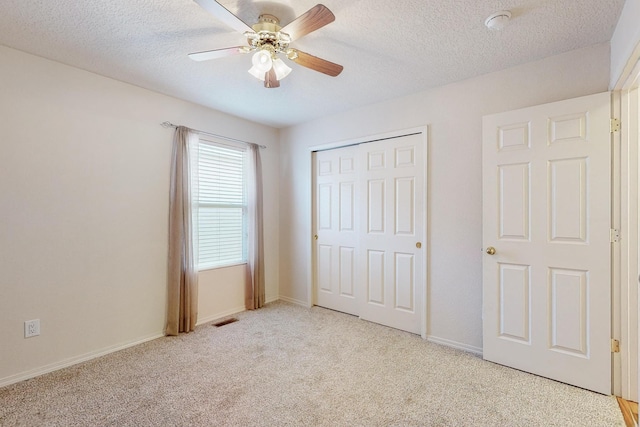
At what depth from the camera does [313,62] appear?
6.21 feet

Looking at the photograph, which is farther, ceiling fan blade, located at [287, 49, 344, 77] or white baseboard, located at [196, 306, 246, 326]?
white baseboard, located at [196, 306, 246, 326]

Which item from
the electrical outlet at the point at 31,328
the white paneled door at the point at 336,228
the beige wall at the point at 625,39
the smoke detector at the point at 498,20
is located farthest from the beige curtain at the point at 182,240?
the beige wall at the point at 625,39

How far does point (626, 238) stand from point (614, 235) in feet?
0.19

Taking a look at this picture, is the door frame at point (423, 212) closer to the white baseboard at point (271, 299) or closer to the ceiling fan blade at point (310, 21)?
the white baseboard at point (271, 299)

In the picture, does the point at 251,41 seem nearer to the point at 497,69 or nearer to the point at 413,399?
the point at 497,69

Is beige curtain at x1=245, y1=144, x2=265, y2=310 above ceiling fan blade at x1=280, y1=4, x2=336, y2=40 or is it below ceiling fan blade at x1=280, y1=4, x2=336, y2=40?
below

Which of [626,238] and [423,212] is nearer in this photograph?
[626,238]

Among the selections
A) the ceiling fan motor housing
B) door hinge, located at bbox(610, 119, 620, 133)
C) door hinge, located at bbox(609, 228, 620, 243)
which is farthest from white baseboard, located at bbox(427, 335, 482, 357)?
the ceiling fan motor housing

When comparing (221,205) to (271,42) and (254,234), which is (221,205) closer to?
(254,234)

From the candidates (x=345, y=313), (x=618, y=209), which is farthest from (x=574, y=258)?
(x=345, y=313)

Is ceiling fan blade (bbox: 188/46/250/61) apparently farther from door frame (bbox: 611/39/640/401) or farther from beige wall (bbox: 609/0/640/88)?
door frame (bbox: 611/39/640/401)

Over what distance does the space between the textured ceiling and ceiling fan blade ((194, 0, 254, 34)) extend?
0.58 feet

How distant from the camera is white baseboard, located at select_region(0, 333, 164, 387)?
2.13m

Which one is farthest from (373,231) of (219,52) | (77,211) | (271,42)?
(77,211)
